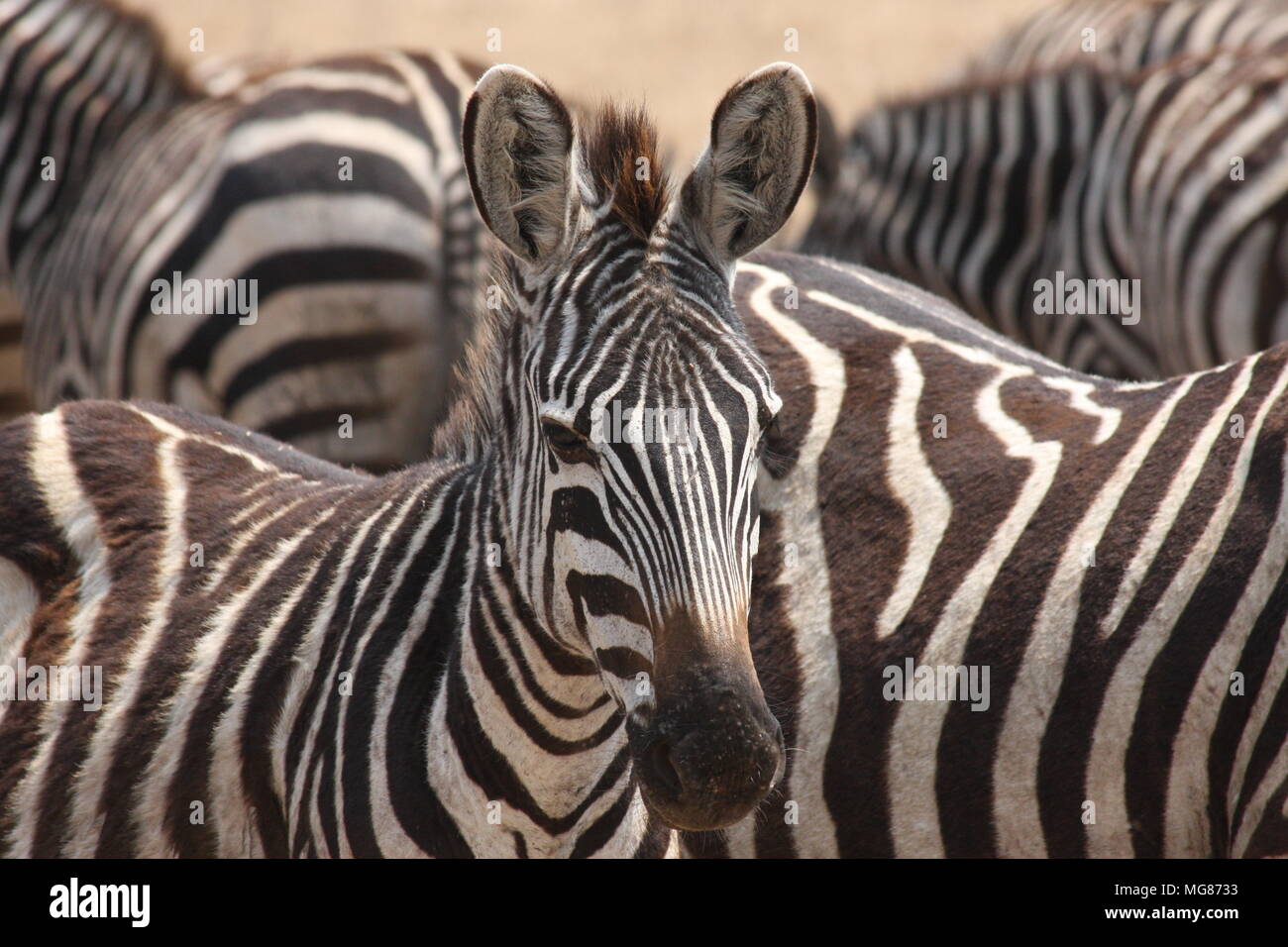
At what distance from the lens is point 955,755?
14.9ft

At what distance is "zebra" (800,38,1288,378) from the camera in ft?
27.3

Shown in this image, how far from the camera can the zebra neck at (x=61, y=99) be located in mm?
8961

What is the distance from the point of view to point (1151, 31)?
12.5 metres

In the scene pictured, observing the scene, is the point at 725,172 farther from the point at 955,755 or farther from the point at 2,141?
the point at 2,141

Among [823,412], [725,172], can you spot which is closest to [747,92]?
[725,172]

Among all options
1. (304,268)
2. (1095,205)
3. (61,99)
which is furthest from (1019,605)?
(61,99)

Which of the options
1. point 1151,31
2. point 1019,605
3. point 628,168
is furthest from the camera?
point 1151,31

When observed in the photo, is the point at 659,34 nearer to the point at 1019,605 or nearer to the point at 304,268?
the point at 304,268

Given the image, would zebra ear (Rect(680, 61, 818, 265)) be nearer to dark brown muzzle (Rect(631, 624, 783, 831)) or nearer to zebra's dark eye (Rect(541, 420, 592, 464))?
zebra's dark eye (Rect(541, 420, 592, 464))

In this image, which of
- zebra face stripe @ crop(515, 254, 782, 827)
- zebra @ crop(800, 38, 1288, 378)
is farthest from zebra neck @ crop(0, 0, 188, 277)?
zebra face stripe @ crop(515, 254, 782, 827)

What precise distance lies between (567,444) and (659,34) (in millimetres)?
18333

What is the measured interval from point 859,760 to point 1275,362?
1662 millimetres

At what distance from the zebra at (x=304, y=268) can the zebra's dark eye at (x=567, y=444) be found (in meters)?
4.23
